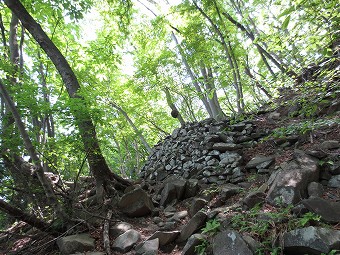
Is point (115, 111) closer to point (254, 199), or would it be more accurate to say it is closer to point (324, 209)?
point (254, 199)

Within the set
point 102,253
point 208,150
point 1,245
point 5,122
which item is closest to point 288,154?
point 208,150

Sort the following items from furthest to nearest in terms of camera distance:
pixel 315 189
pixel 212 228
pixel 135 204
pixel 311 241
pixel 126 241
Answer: pixel 135 204 < pixel 126 241 < pixel 315 189 < pixel 212 228 < pixel 311 241

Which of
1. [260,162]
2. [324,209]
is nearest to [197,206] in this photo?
[260,162]

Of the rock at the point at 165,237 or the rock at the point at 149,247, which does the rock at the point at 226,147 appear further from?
the rock at the point at 149,247

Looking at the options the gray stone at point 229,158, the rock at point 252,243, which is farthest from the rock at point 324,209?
the gray stone at point 229,158

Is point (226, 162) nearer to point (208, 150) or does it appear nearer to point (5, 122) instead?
point (208, 150)

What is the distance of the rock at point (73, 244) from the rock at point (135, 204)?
1.27 m

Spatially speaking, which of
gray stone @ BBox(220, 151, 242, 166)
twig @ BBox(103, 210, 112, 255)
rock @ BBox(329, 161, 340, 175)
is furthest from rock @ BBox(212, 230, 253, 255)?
gray stone @ BBox(220, 151, 242, 166)

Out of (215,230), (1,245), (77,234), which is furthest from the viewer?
(1,245)

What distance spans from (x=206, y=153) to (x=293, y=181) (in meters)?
3.18

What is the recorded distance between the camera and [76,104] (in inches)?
176

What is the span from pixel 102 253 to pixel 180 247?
1280 mm

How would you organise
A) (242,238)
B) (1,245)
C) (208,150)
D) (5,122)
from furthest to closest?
(208,150) → (1,245) → (5,122) → (242,238)

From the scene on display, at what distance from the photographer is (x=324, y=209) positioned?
319cm
